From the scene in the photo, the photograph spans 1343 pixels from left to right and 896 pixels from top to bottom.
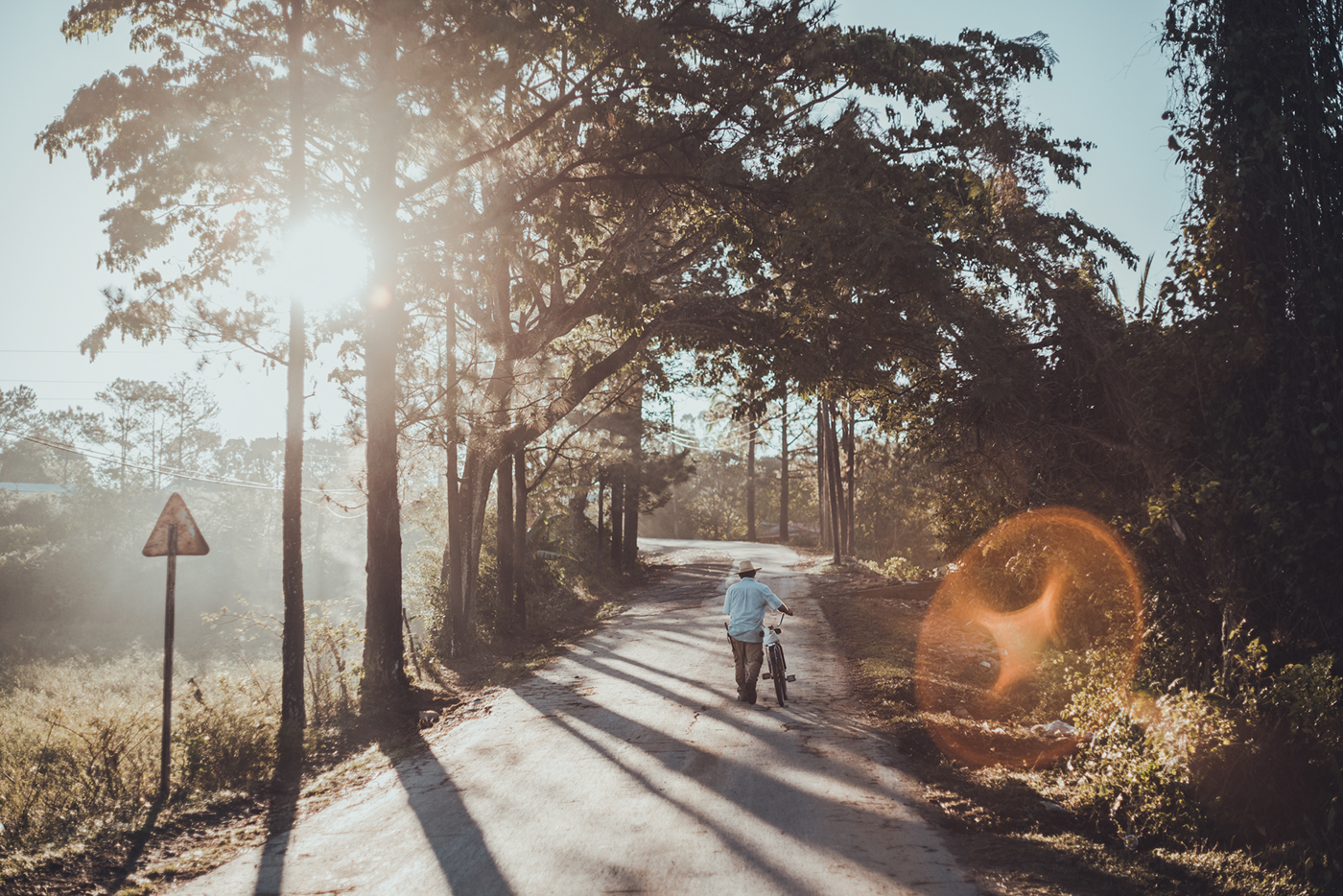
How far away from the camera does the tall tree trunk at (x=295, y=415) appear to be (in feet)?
32.8

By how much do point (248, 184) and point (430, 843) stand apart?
988cm

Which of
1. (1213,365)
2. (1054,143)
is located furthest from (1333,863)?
(1054,143)

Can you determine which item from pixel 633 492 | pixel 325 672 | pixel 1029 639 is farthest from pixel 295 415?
pixel 633 492

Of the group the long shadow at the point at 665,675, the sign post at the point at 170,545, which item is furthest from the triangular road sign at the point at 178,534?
the long shadow at the point at 665,675

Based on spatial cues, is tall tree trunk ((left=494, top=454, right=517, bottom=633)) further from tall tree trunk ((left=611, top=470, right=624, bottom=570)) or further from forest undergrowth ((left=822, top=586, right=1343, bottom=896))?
tall tree trunk ((left=611, top=470, right=624, bottom=570))

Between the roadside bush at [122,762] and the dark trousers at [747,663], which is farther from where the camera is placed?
the dark trousers at [747,663]

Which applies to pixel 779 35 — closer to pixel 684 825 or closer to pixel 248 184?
pixel 248 184

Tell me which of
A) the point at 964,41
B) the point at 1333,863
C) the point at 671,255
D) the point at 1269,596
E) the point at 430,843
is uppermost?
the point at 964,41

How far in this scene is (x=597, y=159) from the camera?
1094 centimetres

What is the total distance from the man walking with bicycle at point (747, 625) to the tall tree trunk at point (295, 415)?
18.0ft

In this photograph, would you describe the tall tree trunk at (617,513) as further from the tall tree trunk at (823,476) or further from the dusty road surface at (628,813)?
the dusty road surface at (628,813)

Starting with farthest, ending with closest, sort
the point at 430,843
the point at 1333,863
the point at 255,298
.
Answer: the point at 255,298, the point at 430,843, the point at 1333,863

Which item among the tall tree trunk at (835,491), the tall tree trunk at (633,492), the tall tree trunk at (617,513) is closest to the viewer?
the tall tree trunk at (617,513)

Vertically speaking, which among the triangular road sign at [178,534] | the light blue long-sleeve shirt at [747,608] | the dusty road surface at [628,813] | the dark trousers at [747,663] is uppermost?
the triangular road sign at [178,534]
